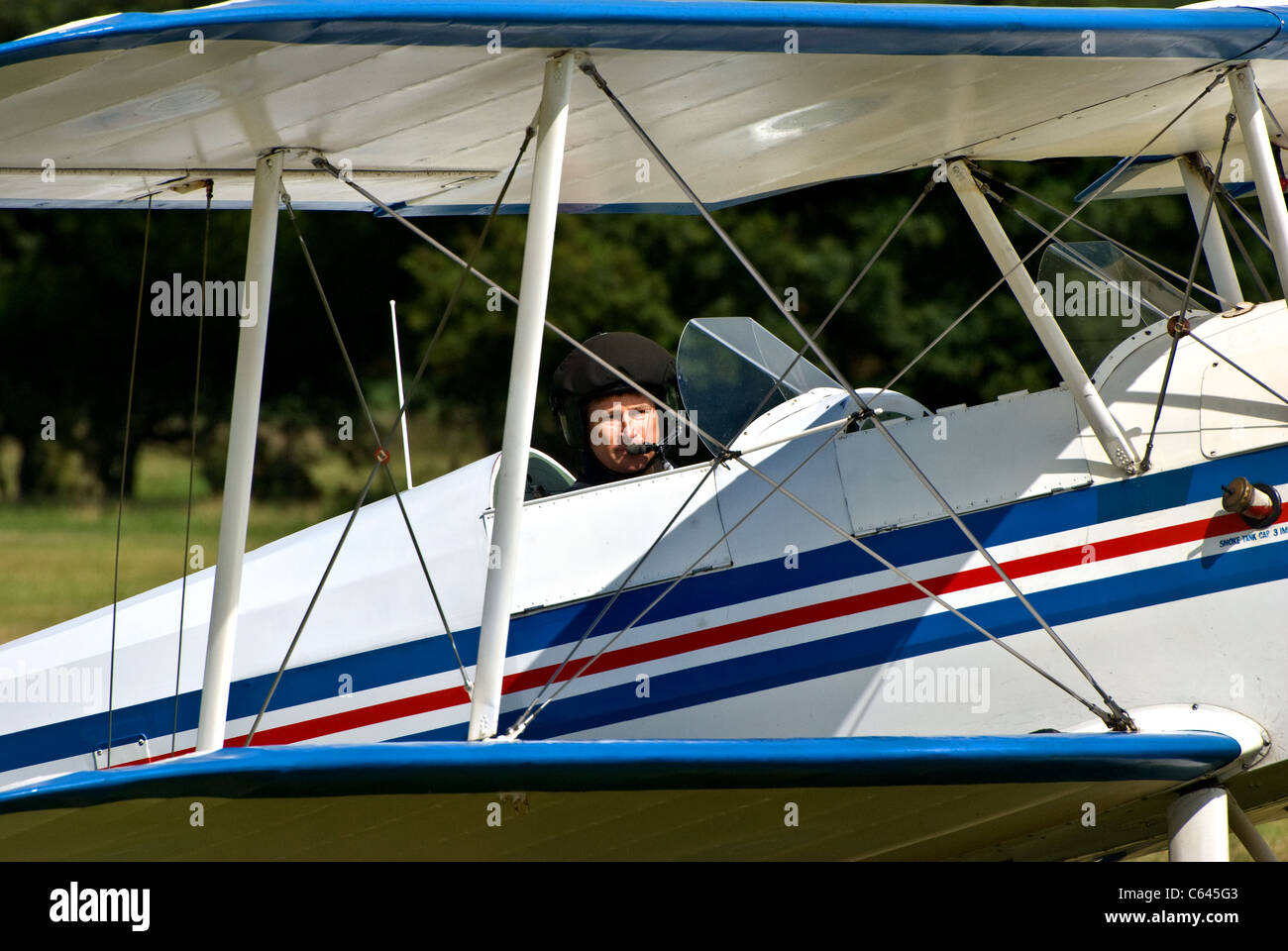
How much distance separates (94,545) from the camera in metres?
18.0

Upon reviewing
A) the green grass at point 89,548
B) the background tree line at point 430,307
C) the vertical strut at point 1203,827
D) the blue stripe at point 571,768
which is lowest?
the vertical strut at point 1203,827

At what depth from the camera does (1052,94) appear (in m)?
4.12

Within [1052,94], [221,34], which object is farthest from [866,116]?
[221,34]

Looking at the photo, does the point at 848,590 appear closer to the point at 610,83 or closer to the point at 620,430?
the point at 620,430

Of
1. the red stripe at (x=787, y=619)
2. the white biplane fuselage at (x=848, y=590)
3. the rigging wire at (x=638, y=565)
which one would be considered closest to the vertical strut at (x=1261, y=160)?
the white biplane fuselage at (x=848, y=590)

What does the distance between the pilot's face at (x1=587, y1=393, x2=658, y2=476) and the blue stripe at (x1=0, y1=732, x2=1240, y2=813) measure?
1.55 m

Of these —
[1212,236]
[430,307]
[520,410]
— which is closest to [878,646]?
[520,410]

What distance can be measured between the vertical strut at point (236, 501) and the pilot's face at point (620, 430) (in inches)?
45.5

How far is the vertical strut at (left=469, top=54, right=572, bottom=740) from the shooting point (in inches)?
134

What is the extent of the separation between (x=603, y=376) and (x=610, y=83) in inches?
49.7

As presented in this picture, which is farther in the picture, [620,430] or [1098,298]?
[620,430]

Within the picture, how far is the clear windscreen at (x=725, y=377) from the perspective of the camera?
4559mm

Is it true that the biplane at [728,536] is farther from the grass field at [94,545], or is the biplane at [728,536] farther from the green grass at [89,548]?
the green grass at [89,548]

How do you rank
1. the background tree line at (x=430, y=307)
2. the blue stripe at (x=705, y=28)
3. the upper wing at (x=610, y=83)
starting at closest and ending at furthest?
the blue stripe at (x=705, y=28), the upper wing at (x=610, y=83), the background tree line at (x=430, y=307)
